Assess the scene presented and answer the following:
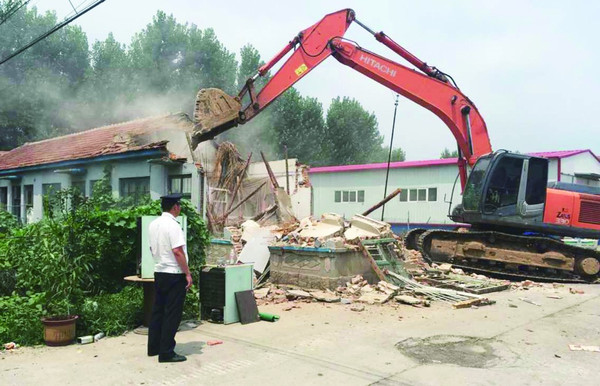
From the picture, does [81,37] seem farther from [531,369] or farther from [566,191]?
[531,369]

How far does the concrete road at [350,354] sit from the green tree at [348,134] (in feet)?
124

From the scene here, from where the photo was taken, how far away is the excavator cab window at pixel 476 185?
38.7 ft

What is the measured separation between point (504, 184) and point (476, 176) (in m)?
0.66

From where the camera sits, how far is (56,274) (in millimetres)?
5973

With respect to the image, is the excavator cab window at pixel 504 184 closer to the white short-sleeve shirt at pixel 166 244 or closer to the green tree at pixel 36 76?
the white short-sleeve shirt at pixel 166 244

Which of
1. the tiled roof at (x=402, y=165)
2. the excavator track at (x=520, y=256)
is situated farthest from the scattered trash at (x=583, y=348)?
the tiled roof at (x=402, y=165)

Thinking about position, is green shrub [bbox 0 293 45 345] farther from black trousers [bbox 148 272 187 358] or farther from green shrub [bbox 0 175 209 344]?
black trousers [bbox 148 272 187 358]

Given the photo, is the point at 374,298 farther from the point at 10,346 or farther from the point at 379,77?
the point at 379,77

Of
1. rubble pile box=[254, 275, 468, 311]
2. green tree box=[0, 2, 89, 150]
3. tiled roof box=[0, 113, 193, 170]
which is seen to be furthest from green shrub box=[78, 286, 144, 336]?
green tree box=[0, 2, 89, 150]

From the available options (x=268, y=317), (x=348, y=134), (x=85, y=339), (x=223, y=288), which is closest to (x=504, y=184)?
(x=268, y=317)

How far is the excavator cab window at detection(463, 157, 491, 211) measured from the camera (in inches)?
464

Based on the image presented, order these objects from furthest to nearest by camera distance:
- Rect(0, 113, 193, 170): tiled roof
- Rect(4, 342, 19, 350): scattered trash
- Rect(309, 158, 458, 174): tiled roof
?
Rect(309, 158, 458, 174): tiled roof < Rect(0, 113, 193, 170): tiled roof < Rect(4, 342, 19, 350): scattered trash

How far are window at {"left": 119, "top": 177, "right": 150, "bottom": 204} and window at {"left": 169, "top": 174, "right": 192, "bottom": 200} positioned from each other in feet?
2.78

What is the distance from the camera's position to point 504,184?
38.6 ft
